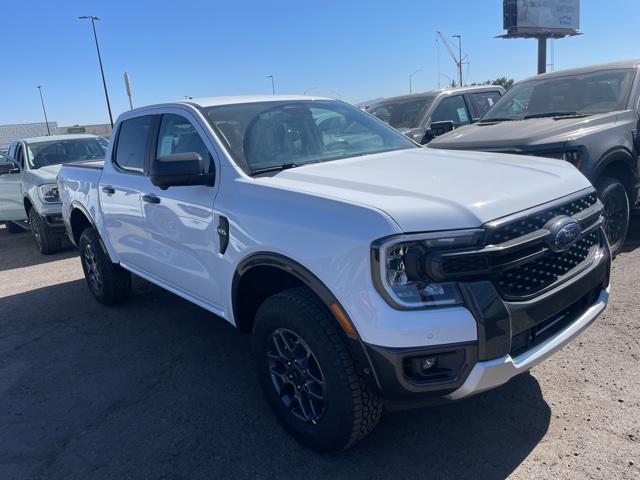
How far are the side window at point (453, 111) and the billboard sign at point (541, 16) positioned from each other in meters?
34.8

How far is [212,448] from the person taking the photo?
2988 mm

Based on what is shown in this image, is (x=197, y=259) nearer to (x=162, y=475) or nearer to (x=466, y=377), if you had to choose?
(x=162, y=475)

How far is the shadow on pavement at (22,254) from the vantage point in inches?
327

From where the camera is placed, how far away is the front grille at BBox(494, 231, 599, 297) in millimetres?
2396

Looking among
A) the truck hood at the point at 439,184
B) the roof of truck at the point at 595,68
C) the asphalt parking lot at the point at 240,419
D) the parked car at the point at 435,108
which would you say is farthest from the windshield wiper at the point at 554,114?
the truck hood at the point at 439,184

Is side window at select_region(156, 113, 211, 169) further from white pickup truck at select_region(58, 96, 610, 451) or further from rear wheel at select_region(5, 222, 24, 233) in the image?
rear wheel at select_region(5, 222, 24, 233)

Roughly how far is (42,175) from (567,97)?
24.6ft

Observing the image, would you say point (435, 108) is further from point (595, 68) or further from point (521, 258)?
point (521, 258)

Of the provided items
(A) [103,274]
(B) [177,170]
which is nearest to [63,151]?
(A) [103,274]

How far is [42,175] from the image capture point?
8.34m

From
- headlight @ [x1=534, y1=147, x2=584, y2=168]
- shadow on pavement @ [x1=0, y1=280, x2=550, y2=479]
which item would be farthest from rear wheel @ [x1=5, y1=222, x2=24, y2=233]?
headlight @ [x1=534, y1=147, x2=584, y2=168]

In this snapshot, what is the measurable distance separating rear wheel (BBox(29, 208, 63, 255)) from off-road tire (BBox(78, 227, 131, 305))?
10.1 ft

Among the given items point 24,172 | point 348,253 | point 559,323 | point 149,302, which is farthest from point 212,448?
point 24,172

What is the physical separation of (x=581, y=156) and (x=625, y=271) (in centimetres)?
117
